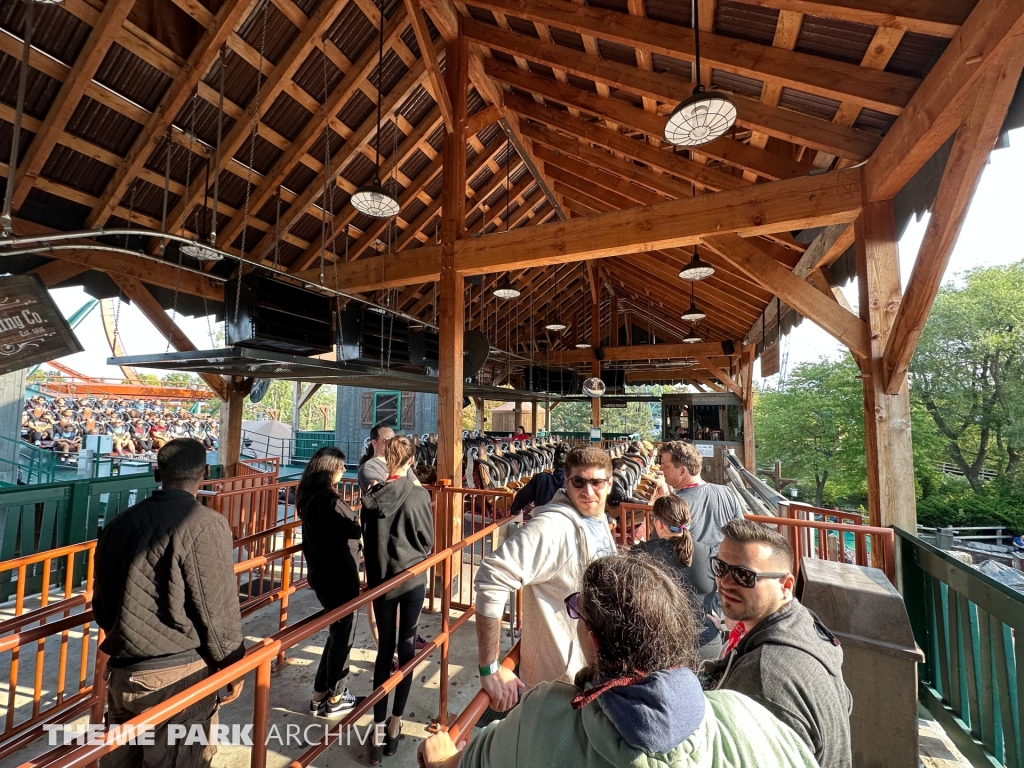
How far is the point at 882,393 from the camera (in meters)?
3.59

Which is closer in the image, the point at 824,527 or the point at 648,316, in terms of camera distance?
the point at 824,527

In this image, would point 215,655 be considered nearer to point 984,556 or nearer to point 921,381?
point 984,556

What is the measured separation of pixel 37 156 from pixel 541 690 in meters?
7.00

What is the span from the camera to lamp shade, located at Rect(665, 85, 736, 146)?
2891mm

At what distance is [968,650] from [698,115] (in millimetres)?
3649

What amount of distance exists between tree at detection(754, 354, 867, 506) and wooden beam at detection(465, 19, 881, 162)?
26255mm

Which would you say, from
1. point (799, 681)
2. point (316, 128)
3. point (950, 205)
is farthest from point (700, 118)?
point (316, 128)

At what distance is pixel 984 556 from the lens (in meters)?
12.1

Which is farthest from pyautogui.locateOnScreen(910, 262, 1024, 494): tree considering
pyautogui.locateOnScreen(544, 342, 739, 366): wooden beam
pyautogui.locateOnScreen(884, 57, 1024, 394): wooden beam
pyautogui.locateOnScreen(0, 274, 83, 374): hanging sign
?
pyautogui.locateOnScreen(0, 274, 83, 374): hanging sign

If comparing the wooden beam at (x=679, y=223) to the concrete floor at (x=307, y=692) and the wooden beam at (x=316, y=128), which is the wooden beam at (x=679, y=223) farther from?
the concrete floor at (x=307, y=692)

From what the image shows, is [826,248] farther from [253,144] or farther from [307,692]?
[253,144]

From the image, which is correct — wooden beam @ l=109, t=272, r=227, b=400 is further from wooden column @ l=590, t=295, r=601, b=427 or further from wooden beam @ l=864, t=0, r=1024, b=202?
wooden column @ l=590, t=295, r=601, b=427

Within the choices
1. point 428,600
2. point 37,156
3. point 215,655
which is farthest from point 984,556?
point 37,156

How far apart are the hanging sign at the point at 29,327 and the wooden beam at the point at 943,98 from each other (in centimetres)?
830
